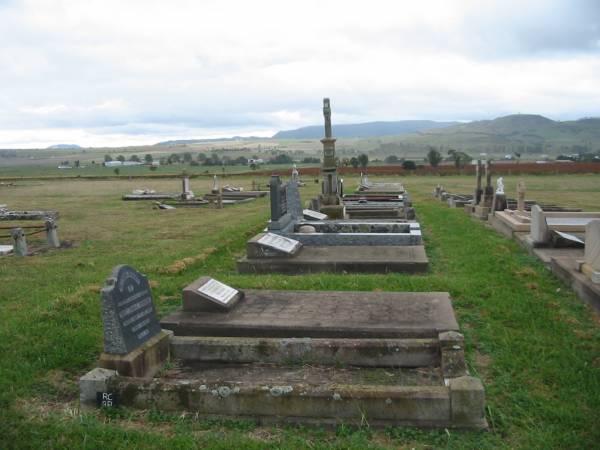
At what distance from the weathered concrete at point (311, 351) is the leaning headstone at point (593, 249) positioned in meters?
3.34

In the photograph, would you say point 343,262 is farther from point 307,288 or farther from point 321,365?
point 321,365

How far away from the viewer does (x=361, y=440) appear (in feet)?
12.2

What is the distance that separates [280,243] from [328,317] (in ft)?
12.5

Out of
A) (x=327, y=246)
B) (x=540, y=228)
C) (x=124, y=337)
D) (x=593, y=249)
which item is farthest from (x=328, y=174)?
(x=124, y=337)

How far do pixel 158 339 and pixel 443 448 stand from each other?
2.77 m

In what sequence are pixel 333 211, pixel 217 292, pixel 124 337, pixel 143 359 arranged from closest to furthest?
pixel 124 337
pixel 143 359
pixel 217 292
pixel 333 211

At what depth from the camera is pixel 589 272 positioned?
717cm

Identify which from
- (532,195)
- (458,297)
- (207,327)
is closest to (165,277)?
(207,327)

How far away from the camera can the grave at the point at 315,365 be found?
396 cm

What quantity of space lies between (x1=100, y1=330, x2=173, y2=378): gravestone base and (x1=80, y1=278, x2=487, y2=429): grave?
0.24 feet

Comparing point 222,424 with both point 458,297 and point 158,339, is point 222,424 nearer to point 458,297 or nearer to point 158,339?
point 158,339

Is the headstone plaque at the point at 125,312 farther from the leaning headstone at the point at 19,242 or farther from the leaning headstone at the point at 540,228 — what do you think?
the leaning headstone at the point at 540,228

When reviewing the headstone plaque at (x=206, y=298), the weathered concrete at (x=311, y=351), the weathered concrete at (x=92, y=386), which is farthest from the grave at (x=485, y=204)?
the weathered concrete at (x=92, y=386)

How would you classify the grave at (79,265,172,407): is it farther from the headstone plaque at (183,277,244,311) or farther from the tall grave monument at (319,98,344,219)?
the tall grave monument at (319,98,344,219)
